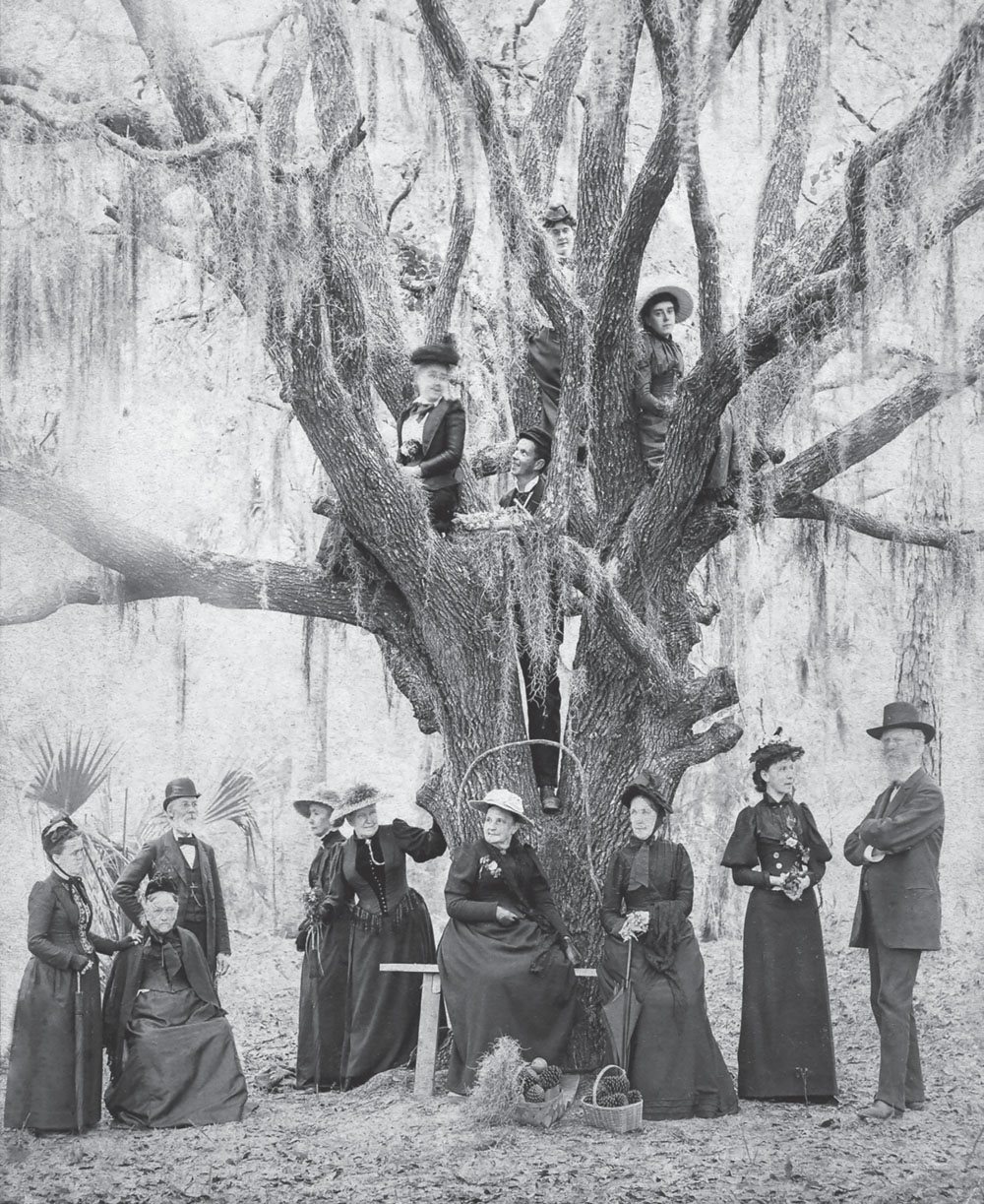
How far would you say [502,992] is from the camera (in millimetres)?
6035

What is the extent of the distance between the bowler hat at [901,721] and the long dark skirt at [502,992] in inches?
76.0

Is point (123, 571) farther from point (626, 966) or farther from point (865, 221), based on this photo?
point (865, 221)

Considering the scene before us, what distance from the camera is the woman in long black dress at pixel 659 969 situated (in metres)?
5.83

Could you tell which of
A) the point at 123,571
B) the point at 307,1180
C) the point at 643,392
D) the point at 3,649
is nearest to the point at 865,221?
the point at 643,392

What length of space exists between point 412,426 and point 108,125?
213 centimetres

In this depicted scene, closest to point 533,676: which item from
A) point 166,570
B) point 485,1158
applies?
point 166,570

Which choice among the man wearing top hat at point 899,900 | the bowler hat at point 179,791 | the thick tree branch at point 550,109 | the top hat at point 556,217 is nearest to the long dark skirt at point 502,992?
the man wearing top hat at point 899,900

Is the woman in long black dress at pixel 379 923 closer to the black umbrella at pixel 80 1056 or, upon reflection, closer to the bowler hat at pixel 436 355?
the black umbrella at pixel 80 1056

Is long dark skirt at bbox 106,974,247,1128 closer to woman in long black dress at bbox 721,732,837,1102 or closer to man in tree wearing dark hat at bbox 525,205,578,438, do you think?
woman in long black dress at bbox 721,732,837,1102

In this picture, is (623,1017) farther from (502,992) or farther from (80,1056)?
(80,1056)

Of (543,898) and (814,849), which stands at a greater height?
(814,849)

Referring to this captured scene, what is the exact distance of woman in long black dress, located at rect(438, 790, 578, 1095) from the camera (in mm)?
6039

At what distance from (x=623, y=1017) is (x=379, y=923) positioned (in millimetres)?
1713

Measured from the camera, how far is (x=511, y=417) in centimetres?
791
